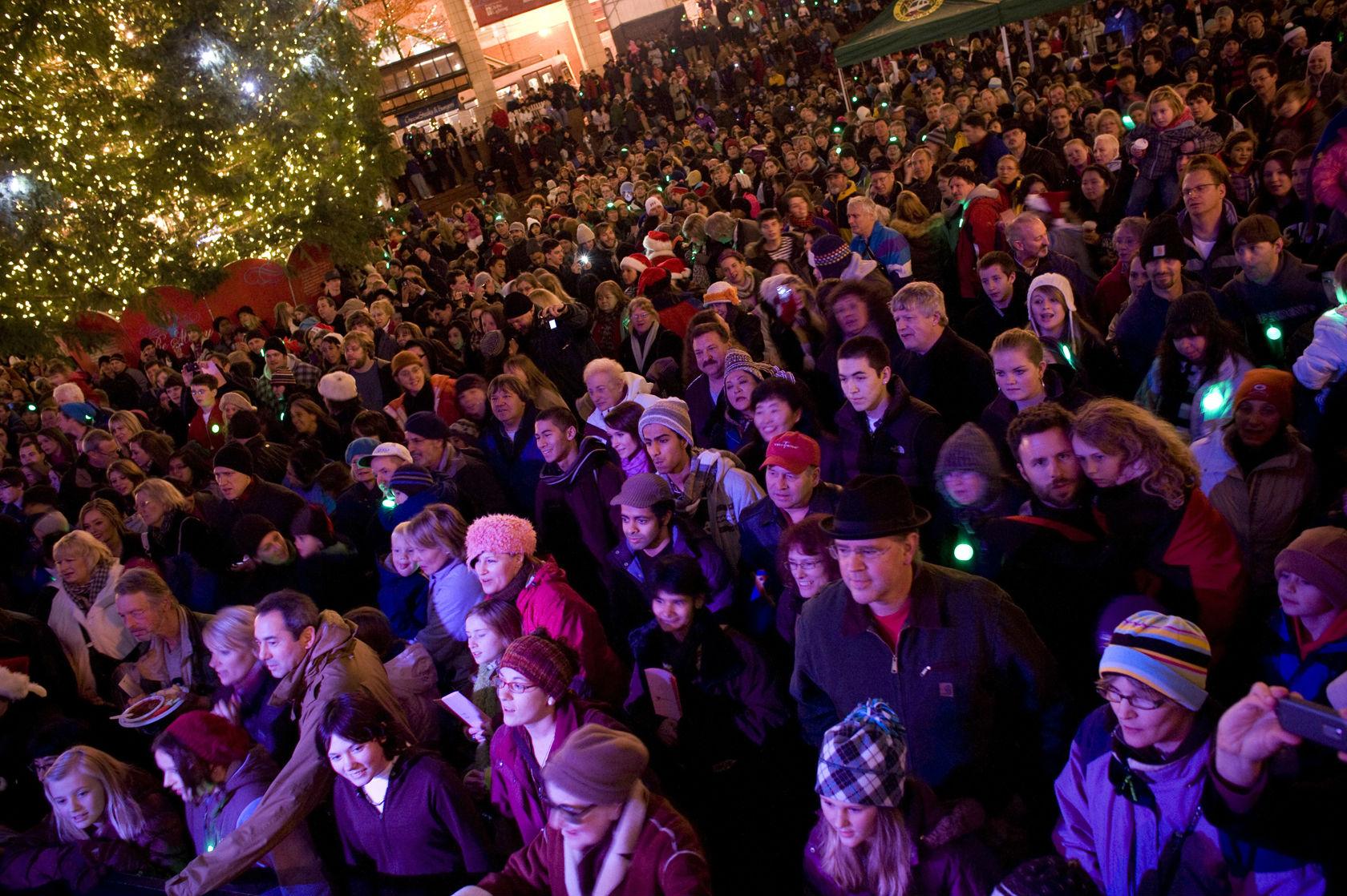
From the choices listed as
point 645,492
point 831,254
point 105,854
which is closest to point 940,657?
point 645,492

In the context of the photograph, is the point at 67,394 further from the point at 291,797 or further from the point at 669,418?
the point at 291,797

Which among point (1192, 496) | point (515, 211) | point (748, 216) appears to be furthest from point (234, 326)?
point (1192, 496)

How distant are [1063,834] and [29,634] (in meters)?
6.06

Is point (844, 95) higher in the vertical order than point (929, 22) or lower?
lower

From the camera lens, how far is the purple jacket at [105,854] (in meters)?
3.90

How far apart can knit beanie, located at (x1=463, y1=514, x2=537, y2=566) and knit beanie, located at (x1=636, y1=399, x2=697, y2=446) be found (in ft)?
3.06

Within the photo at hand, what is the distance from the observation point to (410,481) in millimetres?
5719

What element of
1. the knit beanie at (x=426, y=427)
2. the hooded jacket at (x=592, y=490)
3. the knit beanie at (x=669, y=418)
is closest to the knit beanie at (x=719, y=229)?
the knit beanie at (x=426, y=427)

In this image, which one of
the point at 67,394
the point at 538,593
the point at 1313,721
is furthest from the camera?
the point at 67,394

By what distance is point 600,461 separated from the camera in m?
5.29

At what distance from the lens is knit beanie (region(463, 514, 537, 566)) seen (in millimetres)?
4191

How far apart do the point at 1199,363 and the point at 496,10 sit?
3302 cm

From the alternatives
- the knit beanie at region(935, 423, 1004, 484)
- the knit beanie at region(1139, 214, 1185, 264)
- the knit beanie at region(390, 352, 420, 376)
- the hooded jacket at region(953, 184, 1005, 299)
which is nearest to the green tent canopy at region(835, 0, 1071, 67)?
the hooded jacket at region(953, 184, 1005, 299)

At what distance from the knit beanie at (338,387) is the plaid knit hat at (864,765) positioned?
22.3 feet
